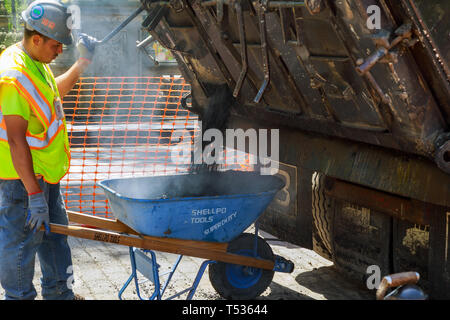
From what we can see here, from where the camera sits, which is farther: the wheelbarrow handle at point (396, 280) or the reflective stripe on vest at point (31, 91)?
the reflective stripe on vest at point (31, 91)

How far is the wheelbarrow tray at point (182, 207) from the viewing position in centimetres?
377

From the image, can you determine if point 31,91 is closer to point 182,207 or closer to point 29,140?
point 29,140

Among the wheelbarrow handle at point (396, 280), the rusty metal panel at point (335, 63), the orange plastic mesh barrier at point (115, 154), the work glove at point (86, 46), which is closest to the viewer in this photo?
the wheelbarrow handle at point (396, 280)

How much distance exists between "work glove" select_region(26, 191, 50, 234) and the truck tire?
215 centimetres

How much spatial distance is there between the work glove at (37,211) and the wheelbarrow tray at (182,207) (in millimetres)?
491

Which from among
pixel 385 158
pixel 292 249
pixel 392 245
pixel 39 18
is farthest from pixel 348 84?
pixel 292 249

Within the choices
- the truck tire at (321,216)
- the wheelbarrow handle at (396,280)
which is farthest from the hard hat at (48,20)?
the wheelbarrow handle at (396,280)

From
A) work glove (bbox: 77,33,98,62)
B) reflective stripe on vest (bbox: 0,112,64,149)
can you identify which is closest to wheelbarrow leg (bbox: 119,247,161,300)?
reflective stripe on vest (bbox: 0,112,64,149)

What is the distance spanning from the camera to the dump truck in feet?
10.2

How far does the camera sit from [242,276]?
177 inches

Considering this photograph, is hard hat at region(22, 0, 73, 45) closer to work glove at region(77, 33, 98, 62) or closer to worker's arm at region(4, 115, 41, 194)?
work glove at region(77, 33, 98, 62)

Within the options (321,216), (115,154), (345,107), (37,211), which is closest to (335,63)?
(345,107)

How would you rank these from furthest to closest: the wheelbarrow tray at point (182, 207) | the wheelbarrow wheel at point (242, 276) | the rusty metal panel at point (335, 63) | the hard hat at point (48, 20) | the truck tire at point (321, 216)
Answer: the truck tire at point (321, 216)
the wheelbarrow wheel at point (242, 276)
the wheelbarrow tray at point (182, 207)
the hard hat at point (48, 20)
the rusty metal panel at point (335, 63)

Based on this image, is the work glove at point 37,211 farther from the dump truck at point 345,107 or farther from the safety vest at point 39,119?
the dump truck at point 345,107
